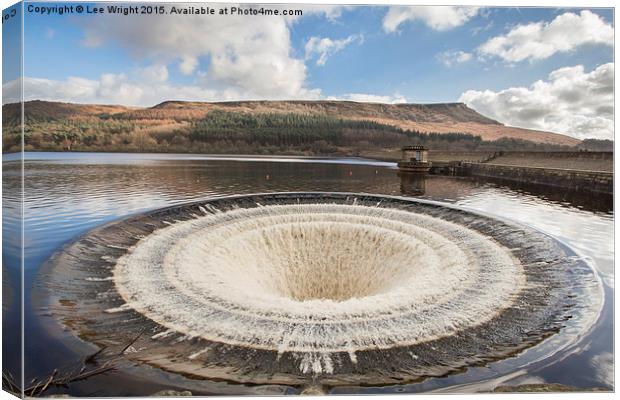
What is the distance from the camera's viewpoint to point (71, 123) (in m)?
5.57

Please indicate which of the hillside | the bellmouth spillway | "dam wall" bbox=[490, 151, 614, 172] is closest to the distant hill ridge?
the hillside

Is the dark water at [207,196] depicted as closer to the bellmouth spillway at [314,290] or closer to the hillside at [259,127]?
the bellmouth spillway at [314,290]

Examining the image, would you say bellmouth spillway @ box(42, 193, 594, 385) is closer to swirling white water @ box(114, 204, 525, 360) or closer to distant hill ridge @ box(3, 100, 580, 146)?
swirling white water @ box(114, 204, 525, 360)

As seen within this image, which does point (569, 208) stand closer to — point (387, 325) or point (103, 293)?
point (387, 325)

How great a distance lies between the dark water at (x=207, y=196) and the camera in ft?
10.5

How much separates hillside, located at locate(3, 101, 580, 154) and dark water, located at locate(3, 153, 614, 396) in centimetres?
45

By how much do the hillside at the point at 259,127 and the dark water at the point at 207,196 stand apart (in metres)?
0.45

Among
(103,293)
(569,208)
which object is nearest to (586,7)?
(569,208)

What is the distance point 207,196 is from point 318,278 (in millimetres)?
4113

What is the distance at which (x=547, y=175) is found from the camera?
12.0m

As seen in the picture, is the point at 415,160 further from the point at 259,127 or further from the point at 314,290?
the point at 314,290

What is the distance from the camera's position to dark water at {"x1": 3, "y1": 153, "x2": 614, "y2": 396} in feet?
10.5

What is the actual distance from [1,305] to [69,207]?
15.4 feet


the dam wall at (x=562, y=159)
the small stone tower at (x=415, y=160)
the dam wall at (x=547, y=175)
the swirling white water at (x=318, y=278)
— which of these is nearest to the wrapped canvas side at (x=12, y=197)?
the swirling white water at (x=318, y=278)
